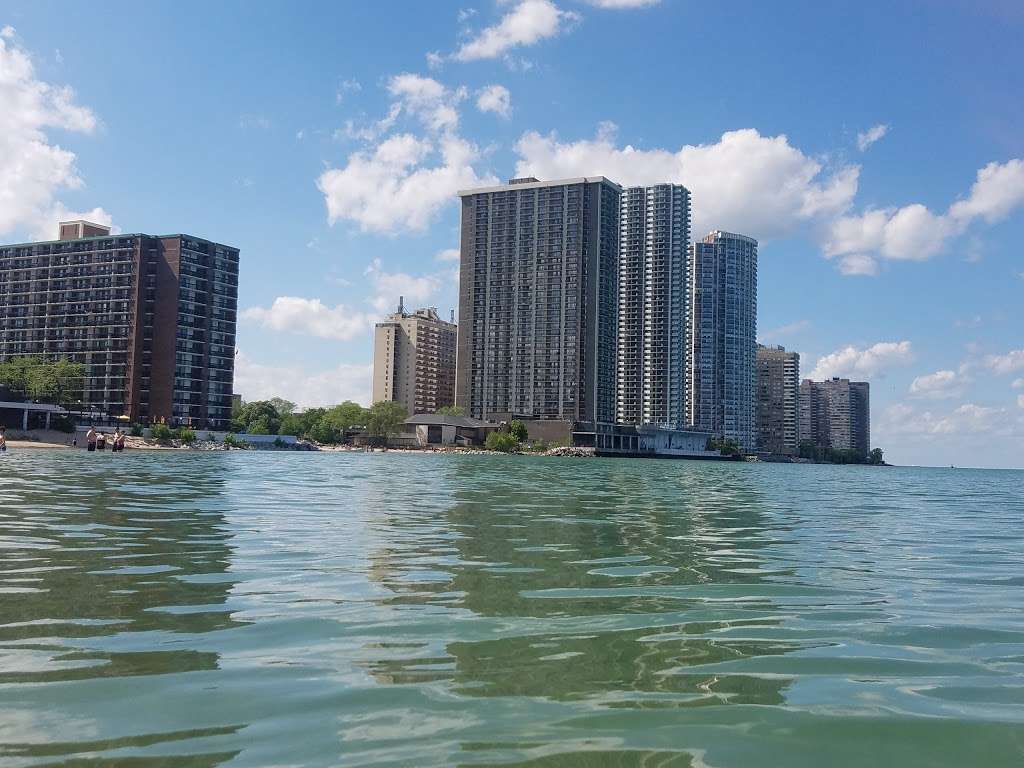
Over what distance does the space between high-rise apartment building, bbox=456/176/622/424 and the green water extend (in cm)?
17344

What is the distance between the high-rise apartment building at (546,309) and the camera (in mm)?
189125

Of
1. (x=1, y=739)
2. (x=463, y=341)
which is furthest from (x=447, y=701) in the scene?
(x=463, y=341)

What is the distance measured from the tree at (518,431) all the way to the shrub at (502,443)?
2774 mm

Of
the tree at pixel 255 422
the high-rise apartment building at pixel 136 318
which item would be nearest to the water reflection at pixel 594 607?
the high-rise apartment building at pixel 136 318

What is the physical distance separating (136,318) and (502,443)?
74701mm

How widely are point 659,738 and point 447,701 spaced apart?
4.82ft

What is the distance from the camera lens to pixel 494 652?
7.02m

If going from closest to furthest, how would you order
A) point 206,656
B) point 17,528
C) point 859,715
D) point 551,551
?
point 859,715 < point 206,656 < point 551,551 < point 17,528

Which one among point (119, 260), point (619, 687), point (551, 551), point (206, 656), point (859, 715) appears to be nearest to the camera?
point (859, 715)

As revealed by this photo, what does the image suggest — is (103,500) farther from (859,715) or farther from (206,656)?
(859,715)

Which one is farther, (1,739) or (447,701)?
(447,701)

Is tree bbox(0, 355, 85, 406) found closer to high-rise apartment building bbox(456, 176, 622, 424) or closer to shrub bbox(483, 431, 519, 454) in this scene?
shrub bbox(483, 431, 519, 454)

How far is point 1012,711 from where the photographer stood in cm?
573

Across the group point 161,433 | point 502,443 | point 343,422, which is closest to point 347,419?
point 343,422
